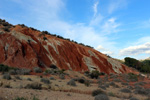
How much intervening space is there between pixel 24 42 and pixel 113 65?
2749 centimetres

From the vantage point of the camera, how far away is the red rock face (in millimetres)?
23984

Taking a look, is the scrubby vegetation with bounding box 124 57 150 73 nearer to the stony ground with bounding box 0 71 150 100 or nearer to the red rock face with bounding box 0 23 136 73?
the red rock face with bounding box 0 23 136 73

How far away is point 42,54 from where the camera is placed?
28.6 m

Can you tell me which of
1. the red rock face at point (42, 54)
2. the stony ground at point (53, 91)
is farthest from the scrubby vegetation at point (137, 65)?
the stony ground at point (53, 91)

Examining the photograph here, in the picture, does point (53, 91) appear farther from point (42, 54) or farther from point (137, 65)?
point (137, 65)

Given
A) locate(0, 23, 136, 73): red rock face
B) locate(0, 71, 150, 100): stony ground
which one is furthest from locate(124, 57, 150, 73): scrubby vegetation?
locate(0, 71, 150, 100): stony ground

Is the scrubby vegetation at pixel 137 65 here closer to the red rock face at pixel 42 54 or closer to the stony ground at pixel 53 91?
the red rock face at pixel 42 54

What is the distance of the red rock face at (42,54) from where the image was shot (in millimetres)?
23984

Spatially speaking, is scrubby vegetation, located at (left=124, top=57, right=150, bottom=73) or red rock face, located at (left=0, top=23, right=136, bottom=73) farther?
scrubby vegetation, located at (left=124, top=57, right=150, bottom=73)

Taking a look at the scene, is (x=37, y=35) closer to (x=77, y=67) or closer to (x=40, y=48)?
(x=40, y=48)

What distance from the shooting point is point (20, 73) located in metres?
17.5

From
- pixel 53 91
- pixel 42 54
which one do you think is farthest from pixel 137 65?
pixel 53 91

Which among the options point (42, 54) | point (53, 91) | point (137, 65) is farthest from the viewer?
point (137, 65)

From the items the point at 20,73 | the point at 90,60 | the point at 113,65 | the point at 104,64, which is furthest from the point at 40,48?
the point at 113,65
